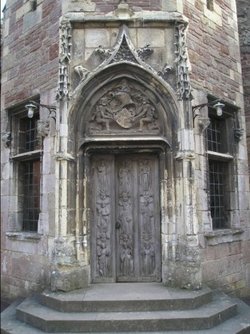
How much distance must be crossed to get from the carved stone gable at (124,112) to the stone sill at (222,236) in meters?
1.94

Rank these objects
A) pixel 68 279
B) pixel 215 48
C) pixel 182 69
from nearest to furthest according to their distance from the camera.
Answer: pixel 68 279, pixel 182 69, pixel 215 48

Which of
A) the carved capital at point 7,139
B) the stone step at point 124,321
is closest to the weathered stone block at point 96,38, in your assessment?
the carved capital at point 7,139

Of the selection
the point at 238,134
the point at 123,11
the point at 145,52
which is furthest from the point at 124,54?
the point at 238,134

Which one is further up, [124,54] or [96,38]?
[96,38]

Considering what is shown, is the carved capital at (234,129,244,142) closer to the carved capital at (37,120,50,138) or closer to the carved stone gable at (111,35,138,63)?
the carved stone gable at (111,35,138,63)

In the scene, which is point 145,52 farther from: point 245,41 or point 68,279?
point 68,279

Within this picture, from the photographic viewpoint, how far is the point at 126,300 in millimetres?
4480

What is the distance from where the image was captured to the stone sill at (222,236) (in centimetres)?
559

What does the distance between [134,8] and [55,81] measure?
5.86 ft

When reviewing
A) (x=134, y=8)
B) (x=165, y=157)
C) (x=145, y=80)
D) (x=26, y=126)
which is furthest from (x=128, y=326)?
(x=134, y=8)

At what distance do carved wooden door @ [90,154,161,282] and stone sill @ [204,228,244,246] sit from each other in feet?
2.88

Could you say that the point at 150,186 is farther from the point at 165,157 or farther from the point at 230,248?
the point at 230,248

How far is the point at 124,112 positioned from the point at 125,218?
1.73 metres

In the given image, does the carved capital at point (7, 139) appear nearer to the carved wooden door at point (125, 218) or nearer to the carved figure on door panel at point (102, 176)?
the carved wooden door at point (125, 218)
